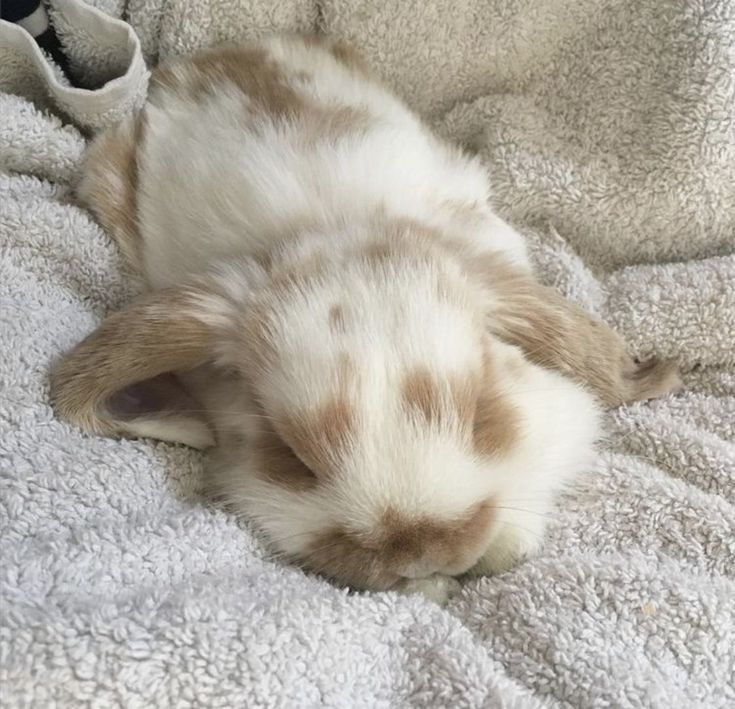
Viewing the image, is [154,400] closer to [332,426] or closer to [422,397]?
[332,426]

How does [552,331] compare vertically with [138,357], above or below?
above

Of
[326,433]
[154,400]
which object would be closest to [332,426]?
[326,433]

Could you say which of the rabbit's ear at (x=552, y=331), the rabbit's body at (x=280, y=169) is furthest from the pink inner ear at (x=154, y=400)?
the rabbit's ear at (x=552, y=331)

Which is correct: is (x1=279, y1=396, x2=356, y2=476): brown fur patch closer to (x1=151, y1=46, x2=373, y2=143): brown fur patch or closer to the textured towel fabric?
the textured towel fabric

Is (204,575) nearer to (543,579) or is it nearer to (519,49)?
(543,579)

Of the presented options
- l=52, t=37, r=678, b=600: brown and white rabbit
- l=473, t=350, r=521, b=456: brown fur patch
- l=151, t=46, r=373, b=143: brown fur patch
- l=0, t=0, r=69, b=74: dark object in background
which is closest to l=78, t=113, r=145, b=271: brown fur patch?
l=52, t=37, r=678, b=600: brown and white rabbit

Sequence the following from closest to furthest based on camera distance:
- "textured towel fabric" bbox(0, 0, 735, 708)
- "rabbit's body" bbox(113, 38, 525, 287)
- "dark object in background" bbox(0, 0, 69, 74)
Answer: "textured towel fabric" bbox(0, 0, 735, 708), "rabbit's body" bbox(113, 38, 525, 287), "dark object in background" bbox(0, 0, 69, 74)
